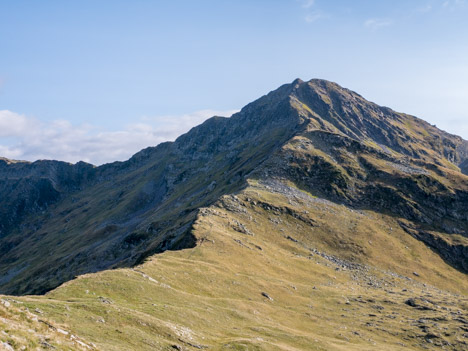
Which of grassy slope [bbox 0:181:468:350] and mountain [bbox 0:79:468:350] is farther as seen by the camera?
mountain [bbox 0:79:468:350]

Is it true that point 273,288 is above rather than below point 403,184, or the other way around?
below

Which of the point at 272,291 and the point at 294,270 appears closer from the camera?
the point at 272,291

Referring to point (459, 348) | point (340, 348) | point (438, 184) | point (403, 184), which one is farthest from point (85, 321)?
point (438, 184)

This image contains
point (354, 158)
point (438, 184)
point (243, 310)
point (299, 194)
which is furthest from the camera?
point (354, 158)

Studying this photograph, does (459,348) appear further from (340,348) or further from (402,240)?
(402,240)

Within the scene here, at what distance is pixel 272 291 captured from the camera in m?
80.3

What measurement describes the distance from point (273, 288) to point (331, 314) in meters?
13.0

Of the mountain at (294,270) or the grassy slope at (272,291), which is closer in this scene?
the grassy slope at (272,291)

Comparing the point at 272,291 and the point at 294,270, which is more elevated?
the point at 294,270

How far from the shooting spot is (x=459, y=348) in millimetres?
66625

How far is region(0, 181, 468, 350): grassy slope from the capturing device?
1656 inches

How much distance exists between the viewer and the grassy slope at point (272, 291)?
4206 cm

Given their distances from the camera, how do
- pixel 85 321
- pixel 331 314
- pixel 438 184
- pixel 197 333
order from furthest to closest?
pixel 438 184
pixel 331 314
pixel 197 333
pixel 85 321

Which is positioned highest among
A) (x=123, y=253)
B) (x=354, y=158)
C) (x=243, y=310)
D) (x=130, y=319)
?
(x=354, y=158)
